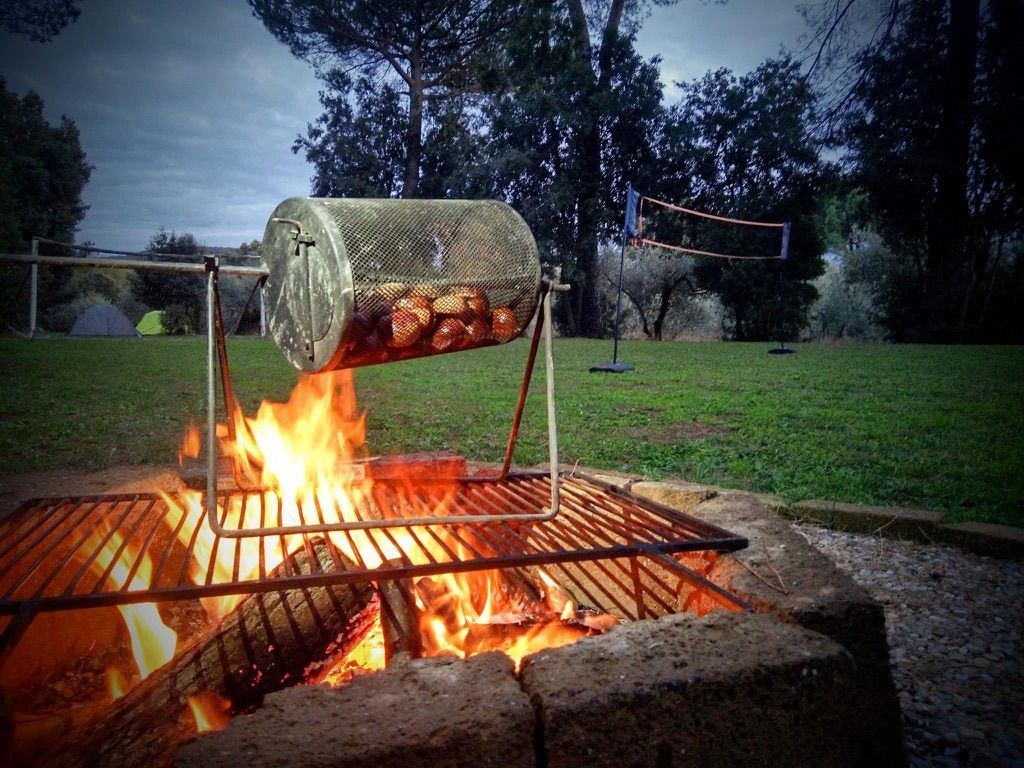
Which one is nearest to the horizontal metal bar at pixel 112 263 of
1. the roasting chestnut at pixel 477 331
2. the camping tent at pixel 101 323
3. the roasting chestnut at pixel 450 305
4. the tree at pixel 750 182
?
the roasting chestnut at pixel 450 305

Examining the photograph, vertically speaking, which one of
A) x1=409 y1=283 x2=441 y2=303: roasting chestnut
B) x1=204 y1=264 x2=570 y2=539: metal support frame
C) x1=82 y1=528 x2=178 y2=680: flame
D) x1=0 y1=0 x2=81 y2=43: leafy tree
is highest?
x1=0 y1=0 x2=81 y2=43: leafy tree

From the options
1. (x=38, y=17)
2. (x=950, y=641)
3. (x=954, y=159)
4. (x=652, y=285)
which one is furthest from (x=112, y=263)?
(x=652, y=285)

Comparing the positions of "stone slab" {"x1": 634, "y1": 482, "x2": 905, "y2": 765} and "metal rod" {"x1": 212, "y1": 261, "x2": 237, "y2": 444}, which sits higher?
"metal rod" {"x1": 212, "y1": 261, "x2": 237, "y2": 444}

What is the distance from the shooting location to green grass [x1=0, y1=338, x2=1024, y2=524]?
4.02 m

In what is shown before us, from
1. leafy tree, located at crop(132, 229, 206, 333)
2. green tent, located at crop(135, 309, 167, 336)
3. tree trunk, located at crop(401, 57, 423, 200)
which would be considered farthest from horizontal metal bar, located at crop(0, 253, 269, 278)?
green tent, located at crop(135, 309, 167, 336)

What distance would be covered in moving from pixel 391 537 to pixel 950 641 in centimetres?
193

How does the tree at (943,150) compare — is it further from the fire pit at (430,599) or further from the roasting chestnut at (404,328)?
the roasting chestnut at (404,328)

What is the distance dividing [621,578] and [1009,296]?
17339 mm

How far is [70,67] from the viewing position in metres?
21.9

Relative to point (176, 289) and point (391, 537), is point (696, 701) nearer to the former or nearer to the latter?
point (391, 537)

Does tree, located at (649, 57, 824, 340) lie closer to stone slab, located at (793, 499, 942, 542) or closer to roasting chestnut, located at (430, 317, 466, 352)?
stone slab, located at (793, 499, 942, 542)

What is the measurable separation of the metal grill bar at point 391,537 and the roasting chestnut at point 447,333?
1.75 ft

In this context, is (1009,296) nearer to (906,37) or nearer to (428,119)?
(906,37)

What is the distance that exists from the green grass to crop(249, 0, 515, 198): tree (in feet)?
42.3
